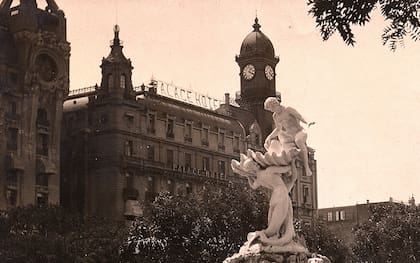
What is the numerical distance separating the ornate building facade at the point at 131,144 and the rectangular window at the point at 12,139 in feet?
31.6

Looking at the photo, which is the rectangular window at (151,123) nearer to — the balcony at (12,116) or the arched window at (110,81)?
the arched window at (110,81)

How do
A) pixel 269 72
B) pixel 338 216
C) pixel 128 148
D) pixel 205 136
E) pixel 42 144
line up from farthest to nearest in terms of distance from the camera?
pixel 338 216 → pixel 269 72 → pixel 205 136 → pixel 128 148 → pixel 42 144

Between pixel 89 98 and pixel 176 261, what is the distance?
117 feet

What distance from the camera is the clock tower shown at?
10712cm

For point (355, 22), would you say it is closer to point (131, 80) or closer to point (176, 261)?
point (176, 261)

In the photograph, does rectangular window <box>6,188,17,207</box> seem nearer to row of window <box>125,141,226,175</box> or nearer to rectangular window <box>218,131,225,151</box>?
row of window <box>125,141,226,175</box>

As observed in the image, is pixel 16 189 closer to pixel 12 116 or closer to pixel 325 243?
pixel 12 116

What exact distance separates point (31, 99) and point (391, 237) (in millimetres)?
32414

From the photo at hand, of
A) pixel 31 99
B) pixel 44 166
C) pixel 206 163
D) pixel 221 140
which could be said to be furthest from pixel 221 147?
pixel 31 99

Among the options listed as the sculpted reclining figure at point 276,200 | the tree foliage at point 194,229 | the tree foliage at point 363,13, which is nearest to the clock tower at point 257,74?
the tree foliage at point 194,229

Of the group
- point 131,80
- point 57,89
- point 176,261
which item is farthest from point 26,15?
point 176,261

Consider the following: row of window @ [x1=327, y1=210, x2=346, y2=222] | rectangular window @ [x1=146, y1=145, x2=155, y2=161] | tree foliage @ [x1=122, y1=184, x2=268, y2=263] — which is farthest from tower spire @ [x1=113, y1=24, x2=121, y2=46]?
row of window @ [x1=327, y1=210, x2=346, y2=222]

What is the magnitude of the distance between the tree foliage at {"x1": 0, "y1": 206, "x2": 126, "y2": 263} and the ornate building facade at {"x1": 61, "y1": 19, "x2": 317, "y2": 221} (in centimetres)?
2203

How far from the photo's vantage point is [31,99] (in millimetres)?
80625
